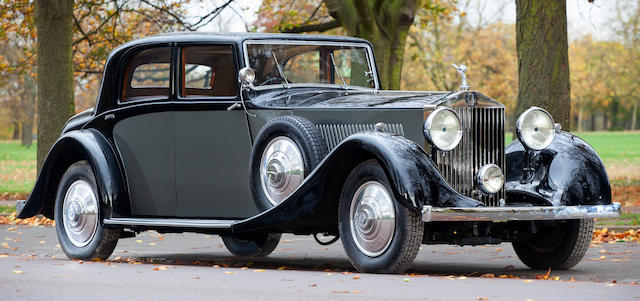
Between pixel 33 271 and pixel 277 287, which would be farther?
pixel 33 271

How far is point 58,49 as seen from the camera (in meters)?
15.7

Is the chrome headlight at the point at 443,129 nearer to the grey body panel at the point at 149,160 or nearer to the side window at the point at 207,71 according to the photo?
the side window at the point at 207,71

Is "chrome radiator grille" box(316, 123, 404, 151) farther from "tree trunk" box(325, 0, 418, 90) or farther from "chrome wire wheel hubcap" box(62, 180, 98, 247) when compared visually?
"tree trunk" box(325, 0, 418, 90)

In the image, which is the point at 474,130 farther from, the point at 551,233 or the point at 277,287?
the point at 277,287

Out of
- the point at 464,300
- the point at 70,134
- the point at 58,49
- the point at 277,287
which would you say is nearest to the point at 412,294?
the point at 464,300

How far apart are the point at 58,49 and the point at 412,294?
11.2m

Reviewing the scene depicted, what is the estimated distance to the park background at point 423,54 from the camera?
823 inches

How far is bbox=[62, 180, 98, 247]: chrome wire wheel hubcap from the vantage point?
919cm

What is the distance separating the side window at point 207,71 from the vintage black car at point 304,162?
1 centimetres

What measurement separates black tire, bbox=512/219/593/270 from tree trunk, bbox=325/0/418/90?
9.01m

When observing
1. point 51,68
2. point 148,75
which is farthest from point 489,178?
point 51,68

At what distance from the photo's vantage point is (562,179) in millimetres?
7574

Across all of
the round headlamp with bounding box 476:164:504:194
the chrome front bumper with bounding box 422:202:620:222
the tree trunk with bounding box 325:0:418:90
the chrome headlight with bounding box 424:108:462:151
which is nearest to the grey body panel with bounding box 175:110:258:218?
the chrome headlight with bounding box 424:108:462:151

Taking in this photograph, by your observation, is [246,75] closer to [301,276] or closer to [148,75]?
[148,75]
